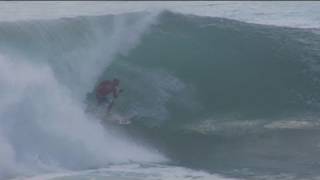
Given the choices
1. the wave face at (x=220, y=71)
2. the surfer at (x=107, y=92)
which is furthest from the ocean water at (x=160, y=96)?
the surfer at (x=107, y=92)

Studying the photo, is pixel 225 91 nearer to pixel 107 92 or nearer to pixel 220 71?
pixel 220 71

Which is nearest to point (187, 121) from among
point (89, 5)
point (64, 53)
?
point (64, 53)

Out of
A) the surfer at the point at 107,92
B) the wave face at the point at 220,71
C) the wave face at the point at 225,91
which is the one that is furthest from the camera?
the wave face at the point at 220,71

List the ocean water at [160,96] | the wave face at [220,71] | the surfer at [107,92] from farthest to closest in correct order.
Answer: the wave face at [220,71] < the surfer at [107,92] < the ocean water at [160,96]

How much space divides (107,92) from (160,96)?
1.72 meters

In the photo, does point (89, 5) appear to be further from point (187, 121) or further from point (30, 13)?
point (187, 121)

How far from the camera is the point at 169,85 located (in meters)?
20.5

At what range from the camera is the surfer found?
18.4 meters

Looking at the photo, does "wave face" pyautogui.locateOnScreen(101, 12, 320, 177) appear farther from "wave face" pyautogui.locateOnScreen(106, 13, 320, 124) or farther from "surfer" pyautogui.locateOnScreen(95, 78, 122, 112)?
"surfer" pyautogui.locateOnScreen(95, 78, 122, 112)

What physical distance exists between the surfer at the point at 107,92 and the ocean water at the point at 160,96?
27cm

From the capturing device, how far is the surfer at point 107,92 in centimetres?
1844

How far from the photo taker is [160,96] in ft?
65.3

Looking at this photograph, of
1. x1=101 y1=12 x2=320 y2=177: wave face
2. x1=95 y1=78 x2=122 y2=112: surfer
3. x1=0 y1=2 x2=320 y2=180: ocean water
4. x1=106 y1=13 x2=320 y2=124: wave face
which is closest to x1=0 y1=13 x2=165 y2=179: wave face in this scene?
x1=0 y1=2 x2=320 y2=180: ocean water

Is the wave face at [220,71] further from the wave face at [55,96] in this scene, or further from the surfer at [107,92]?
the wave face at [55,96]
